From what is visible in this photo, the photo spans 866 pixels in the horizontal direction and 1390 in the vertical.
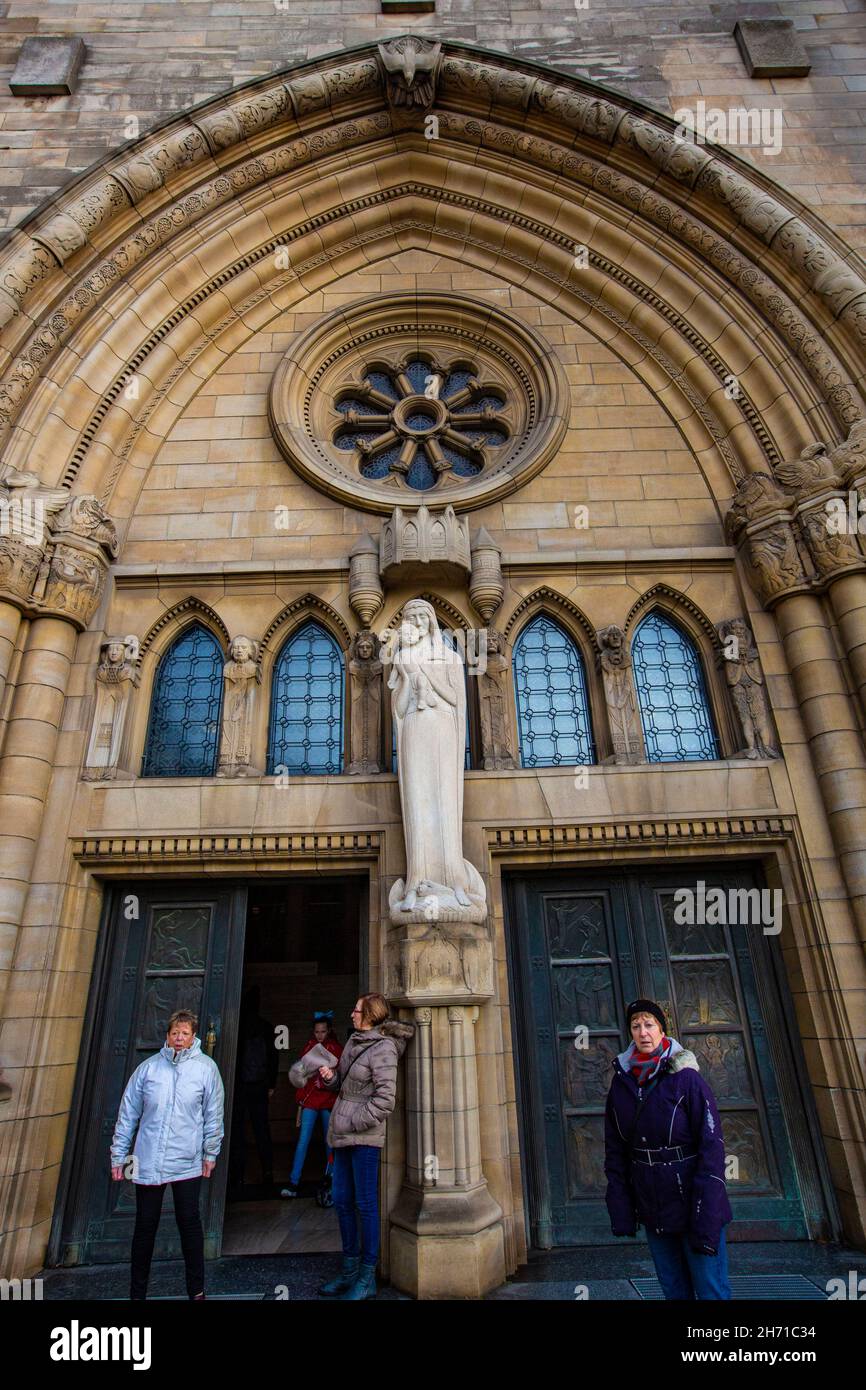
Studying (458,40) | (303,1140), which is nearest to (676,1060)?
(303,1140)

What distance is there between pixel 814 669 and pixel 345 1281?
19.8ft

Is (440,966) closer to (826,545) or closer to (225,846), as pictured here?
(225,846)

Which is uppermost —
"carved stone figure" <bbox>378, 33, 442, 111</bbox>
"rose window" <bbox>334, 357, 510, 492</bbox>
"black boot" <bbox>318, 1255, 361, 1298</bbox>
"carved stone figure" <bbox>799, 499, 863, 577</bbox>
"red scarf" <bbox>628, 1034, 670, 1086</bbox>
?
"carved stone figure" <bbox>378, 33, 442, 111</bbox>

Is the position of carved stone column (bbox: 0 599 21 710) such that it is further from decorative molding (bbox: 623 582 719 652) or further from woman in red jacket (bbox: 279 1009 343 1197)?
decorative molding (bbox: 623 582 719 652)

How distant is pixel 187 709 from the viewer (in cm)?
745

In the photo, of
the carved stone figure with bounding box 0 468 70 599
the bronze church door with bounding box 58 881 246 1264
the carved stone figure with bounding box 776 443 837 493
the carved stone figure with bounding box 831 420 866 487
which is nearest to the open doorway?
the bronze church door with bounding box 58 881 246 1264

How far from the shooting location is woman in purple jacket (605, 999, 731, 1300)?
334 cm

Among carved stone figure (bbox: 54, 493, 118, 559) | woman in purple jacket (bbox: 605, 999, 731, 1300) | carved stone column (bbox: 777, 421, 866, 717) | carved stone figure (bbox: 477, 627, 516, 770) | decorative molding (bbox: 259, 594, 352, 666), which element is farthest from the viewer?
decorative molding (bbox: 259, 594, 352, 666)

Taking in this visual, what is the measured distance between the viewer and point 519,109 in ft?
29.1

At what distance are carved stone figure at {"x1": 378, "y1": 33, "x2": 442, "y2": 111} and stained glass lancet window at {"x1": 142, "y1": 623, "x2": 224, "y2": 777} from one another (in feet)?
22.6

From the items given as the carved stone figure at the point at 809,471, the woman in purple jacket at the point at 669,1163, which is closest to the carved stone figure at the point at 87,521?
the woman in purple jacket at the point at 669,1163

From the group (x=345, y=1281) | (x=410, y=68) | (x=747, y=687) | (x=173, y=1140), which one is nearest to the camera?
(x=173, y=1140)

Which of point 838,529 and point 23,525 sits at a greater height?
point 23,525

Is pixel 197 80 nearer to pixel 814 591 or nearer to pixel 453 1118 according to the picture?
pixel 814 591
